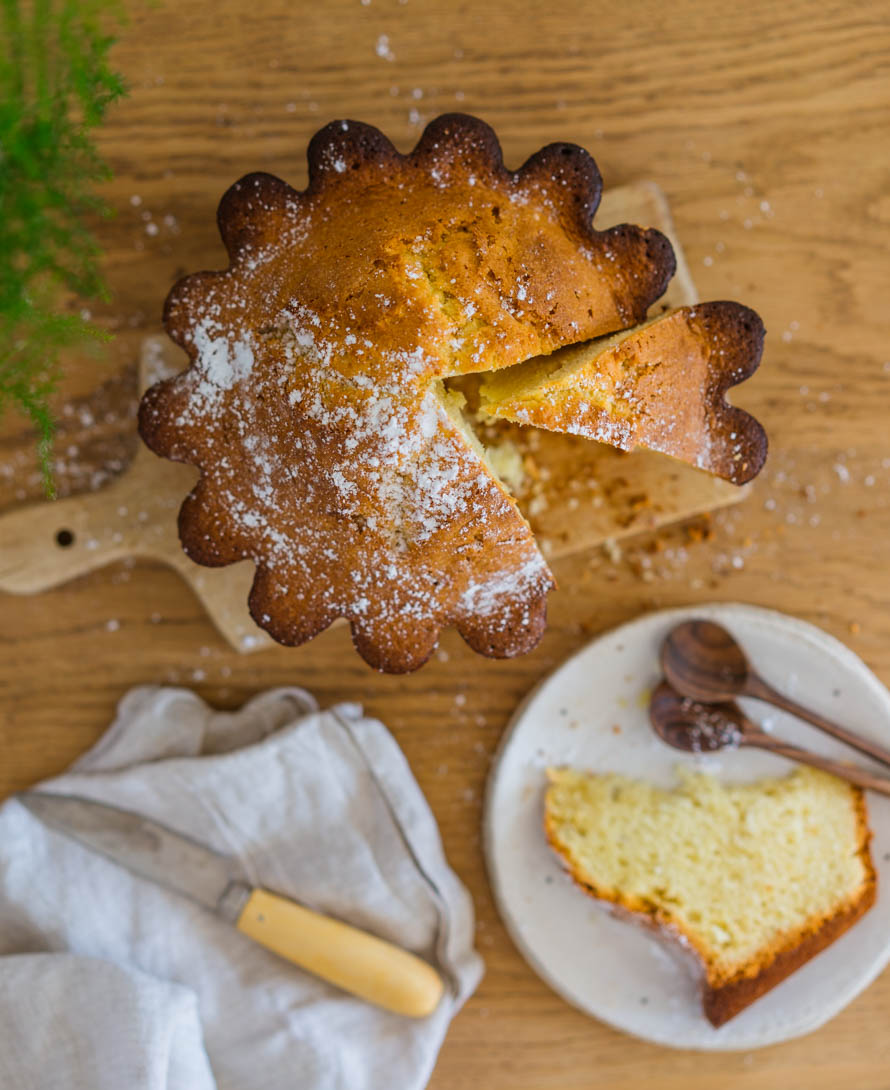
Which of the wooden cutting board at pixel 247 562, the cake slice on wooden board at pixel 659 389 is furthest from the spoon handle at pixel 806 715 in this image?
the cake slice on wooden board at pixel 659 389

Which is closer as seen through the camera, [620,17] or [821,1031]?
[620,17]

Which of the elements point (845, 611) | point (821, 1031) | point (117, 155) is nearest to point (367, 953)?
point (821, 1031)

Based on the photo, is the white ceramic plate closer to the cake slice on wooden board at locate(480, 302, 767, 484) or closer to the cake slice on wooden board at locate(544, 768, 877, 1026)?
the cake slice on wooden board at locate(544, 768, 877, 1026)

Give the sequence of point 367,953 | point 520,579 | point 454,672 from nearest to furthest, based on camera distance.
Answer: point 520,579 → point 367,953 → point 454,672

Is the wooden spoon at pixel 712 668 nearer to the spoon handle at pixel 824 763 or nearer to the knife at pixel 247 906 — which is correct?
the spoon handle at pixel 824 763

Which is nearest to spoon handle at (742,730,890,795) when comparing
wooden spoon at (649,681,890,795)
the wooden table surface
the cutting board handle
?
wooden spoon at (649,681,890,795)

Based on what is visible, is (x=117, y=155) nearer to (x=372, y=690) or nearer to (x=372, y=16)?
(x=372, y=16)
